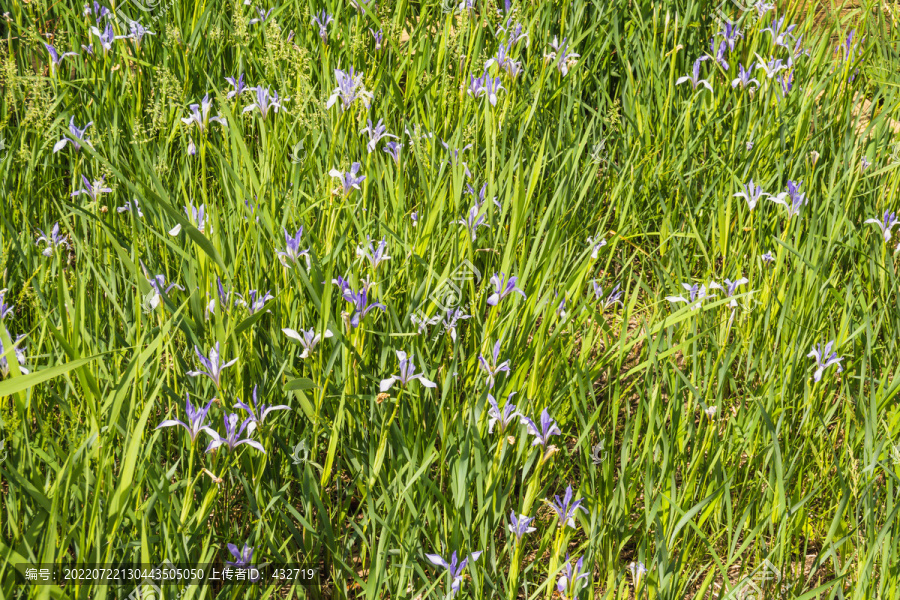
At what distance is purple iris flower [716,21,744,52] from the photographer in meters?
2.96

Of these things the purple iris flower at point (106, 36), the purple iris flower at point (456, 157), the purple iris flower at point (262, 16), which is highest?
the purple iris flower at point (262, 16)

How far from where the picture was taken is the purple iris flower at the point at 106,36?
8.54 ft

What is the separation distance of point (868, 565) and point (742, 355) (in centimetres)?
80

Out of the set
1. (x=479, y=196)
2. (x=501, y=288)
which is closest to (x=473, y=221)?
(x=479, y=196)

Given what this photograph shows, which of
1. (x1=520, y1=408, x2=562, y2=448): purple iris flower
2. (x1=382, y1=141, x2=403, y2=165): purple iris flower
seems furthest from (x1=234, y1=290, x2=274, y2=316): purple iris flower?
(x1=382, y1=141, x2=403, y2=165): purple iris flower

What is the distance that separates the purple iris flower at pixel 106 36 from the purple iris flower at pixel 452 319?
1.72m

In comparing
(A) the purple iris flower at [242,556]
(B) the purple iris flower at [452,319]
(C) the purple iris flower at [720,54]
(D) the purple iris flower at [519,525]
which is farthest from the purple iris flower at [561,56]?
(A) the purple iris flower at [242,556]

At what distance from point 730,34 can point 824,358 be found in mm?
1722

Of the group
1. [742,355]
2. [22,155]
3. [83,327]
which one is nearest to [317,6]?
[22,155]

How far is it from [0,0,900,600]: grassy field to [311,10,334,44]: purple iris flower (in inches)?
0.5

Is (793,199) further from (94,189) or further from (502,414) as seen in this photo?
(94,189)

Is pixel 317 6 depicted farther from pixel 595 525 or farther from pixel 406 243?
pixel 595 525

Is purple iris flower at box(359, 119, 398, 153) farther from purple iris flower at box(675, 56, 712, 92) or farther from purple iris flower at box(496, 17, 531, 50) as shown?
purple iris flower at box(675, 56, 712, 92)

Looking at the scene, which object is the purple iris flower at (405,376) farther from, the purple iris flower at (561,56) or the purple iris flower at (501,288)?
the purple iris flower at (561,56)
